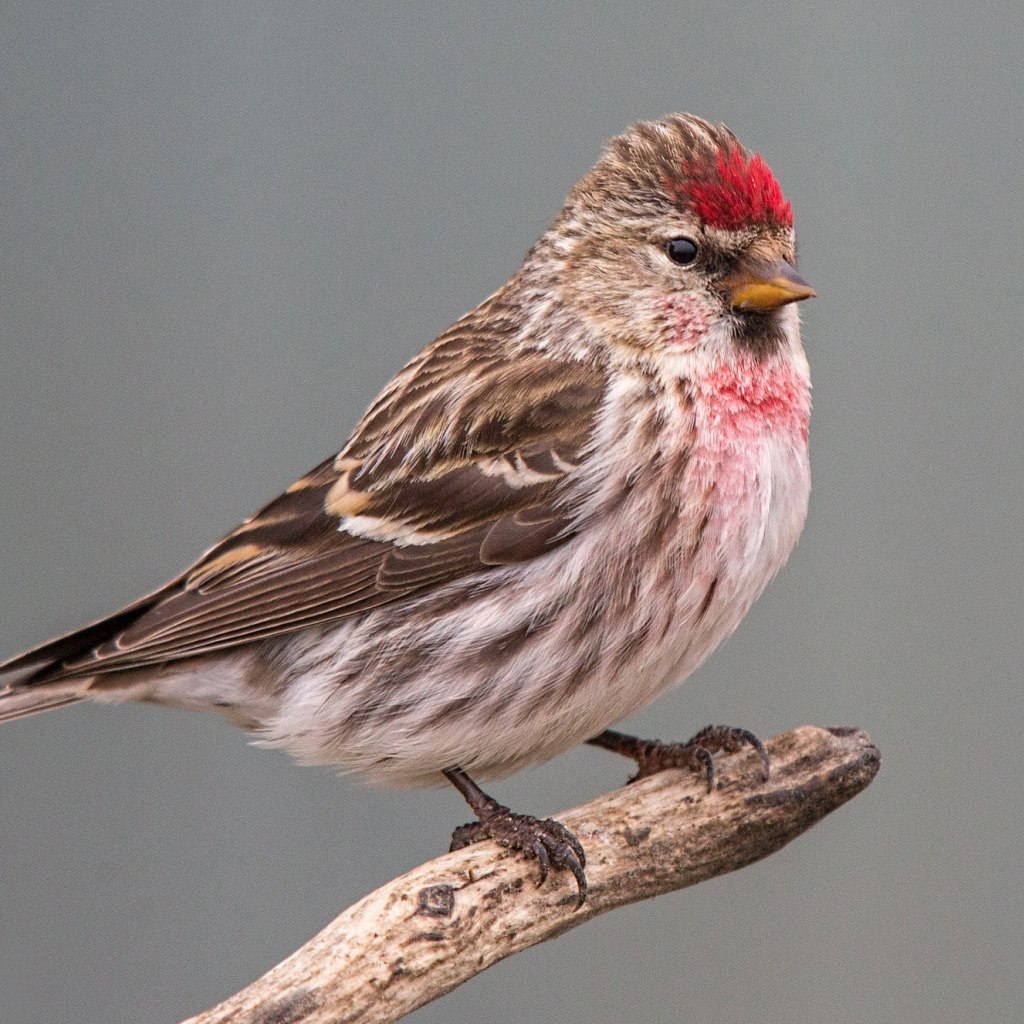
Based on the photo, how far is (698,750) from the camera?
241cm

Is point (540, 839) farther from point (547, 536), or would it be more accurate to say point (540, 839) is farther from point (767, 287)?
point (767, 287)

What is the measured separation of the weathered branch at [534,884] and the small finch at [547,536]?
6cm

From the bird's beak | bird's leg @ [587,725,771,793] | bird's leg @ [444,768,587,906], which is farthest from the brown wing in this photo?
bird's leg @ [587,725,771,793]

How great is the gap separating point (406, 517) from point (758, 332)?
62 cm

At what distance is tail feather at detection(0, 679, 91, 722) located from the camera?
2340 millimetres

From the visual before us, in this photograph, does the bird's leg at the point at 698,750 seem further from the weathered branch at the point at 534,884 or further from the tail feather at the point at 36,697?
the tail feather at the point at 36,697

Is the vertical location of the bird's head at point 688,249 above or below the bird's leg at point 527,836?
above

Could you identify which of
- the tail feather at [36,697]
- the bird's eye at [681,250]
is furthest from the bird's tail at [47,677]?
the bird's eye at [681,250]

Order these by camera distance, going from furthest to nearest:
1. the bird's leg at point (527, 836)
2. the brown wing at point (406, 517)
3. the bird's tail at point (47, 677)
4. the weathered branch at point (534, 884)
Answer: the bird's tail at point (47, 677) < the brown wing at point (406, 517) < the bird's leg at point (527, 836) < the weathered branch at point (534, 884)

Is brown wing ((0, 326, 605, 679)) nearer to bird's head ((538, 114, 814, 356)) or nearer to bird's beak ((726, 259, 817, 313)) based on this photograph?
bird's head ((538, 114, 814, 356))

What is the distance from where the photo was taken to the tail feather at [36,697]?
2340 mm

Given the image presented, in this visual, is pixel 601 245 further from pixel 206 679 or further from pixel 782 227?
pixel 206 679

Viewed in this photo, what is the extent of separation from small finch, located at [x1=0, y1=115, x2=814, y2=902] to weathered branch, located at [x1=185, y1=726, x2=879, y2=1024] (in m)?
0.06

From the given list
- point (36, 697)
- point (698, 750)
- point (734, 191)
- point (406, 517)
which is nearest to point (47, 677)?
point (36, 697)
